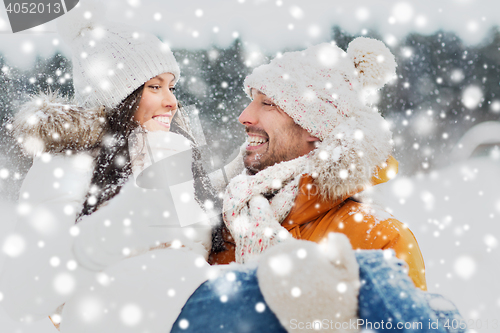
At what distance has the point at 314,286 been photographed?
0.45m

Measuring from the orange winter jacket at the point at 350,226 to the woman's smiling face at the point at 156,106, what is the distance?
17.1 inches

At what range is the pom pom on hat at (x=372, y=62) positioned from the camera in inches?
46.4

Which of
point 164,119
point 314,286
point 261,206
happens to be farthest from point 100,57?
point 314,286

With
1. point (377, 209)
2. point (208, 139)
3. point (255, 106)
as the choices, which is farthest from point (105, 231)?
point (208, 139)

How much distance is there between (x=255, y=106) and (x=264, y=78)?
0.12 metres

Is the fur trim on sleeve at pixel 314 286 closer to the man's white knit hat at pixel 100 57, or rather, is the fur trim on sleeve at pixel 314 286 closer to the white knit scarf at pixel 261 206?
the white knit scarf at pixel 261 206

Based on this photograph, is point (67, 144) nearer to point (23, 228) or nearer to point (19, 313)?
point (23, 228)

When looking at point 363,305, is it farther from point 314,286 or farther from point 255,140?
point 255,140

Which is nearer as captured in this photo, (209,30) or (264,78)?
(264,78)

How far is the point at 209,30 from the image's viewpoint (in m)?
1.72

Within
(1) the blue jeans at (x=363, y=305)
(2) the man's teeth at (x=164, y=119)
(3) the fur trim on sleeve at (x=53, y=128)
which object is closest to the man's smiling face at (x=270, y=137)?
(2) the man's teeth at (x=164, y=119)

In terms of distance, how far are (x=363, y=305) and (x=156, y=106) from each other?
2.74 ft

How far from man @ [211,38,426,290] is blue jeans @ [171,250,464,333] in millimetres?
332

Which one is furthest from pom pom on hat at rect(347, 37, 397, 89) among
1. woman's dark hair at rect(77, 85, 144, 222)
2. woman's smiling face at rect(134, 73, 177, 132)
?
woman's dark hair at rect(77, 85, 144, 222)
